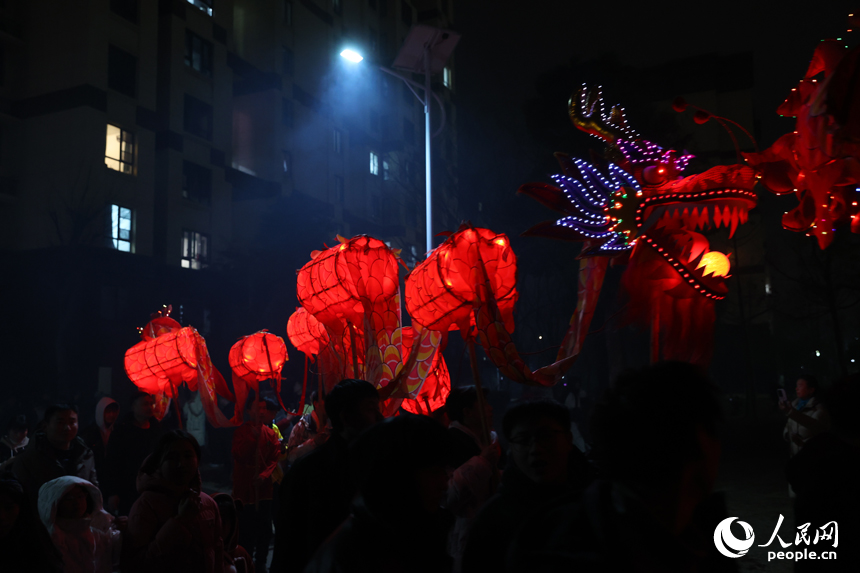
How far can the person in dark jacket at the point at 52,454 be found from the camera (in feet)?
14.6

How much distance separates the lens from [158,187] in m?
22.6

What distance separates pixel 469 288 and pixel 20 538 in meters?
3.21

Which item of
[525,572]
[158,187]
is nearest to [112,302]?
[158,187]

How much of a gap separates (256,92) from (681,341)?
2709 cm

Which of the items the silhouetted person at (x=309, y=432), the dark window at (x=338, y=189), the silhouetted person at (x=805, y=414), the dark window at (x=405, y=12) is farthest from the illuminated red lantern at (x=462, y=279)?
the dark window at (x=405, y=12)

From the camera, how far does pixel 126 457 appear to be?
5.74 meters

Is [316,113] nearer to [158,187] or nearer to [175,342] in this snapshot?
[158,187]

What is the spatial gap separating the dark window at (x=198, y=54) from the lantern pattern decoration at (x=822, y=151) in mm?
23680

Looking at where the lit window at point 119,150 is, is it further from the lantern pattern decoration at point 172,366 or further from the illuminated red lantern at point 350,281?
the illuminated red lantern at point 350,281

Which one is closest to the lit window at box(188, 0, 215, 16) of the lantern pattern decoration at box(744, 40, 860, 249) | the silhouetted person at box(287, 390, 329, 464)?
the silhouetted person at box(287, 390, 329, 464)

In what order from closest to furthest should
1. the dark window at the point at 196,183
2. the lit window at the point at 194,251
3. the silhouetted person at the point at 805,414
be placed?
the silhouetted person at the point at 805,414 < the lit window at the point at 194,251 < the dark window at the point at 196,183

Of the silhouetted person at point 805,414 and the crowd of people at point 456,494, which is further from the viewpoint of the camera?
the silhouetted person at point 805,414

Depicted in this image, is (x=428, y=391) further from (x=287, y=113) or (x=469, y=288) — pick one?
(x=287, y=113)

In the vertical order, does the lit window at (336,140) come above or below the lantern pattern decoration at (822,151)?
above
